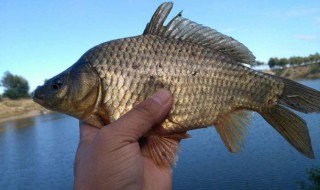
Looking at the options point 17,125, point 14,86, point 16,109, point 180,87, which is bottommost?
point 17,125

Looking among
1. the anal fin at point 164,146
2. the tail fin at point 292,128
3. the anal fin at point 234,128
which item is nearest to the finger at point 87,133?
the anal fin at point 164,146

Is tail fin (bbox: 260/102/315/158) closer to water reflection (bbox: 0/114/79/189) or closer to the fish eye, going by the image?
the fish eye

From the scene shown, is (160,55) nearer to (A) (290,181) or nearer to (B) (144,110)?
(B) (144,110)

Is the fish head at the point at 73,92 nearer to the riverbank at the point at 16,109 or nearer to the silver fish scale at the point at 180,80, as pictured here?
the silver fish scale at the point at 180,80

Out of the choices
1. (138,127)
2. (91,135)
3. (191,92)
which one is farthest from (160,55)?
(91,135)

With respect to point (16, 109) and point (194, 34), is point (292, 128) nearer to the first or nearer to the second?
point (194, 34)

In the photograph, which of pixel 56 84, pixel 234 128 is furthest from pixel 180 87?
pixel 56 84

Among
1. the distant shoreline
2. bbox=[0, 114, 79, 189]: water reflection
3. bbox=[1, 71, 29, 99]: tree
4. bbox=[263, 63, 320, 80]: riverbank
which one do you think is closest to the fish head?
bbox=[0, 114, 79, 189]: water reflection
